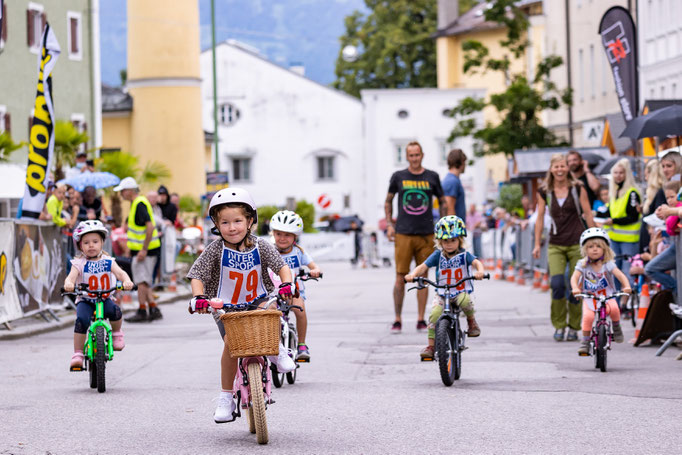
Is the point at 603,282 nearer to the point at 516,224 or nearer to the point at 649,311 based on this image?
the point at 649,311

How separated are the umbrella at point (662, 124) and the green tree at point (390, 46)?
218 feet

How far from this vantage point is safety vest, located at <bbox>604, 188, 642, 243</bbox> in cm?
1700

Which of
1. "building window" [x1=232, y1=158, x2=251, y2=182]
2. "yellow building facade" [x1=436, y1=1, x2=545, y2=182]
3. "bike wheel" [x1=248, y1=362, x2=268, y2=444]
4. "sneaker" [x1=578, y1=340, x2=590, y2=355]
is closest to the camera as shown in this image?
"bike wheel" [x1=248, y1=362, x2=268, y2=444]

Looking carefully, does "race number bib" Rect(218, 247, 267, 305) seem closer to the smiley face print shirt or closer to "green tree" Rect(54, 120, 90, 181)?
the smiley face print shirt

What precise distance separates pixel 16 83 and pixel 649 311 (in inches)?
1088

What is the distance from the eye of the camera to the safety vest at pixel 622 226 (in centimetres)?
1700

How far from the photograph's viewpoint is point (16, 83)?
3881 centimetres

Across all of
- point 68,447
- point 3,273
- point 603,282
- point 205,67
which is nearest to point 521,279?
point 3,273

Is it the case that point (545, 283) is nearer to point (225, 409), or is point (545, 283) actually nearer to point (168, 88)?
point (225, 409)

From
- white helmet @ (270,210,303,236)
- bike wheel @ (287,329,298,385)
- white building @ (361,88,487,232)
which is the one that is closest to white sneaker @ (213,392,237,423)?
bike wheel @ (287,329,298,385)

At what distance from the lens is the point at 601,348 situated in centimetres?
1212

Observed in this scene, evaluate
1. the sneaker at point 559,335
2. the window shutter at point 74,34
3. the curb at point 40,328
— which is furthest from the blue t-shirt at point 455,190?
the window shutter at point 74,34

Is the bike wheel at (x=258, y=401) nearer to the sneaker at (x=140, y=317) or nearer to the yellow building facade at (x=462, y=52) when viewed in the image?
the sneaker at (x=140, y=317)

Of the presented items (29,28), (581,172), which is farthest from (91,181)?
(29,28)
